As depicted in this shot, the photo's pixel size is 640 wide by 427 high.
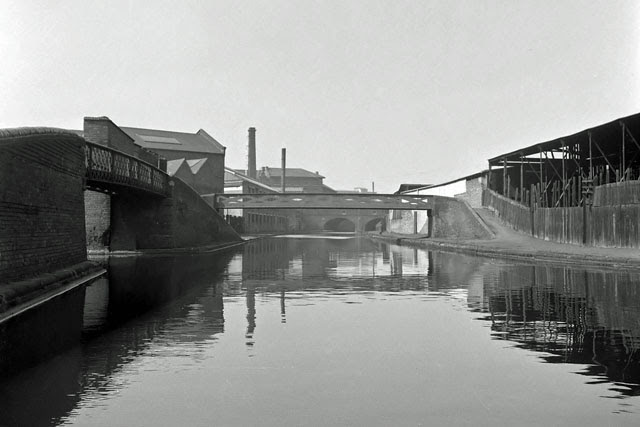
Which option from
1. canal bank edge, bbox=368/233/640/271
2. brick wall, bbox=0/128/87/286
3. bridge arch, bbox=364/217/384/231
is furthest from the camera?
bridge arch, bbox=364/217/384/231

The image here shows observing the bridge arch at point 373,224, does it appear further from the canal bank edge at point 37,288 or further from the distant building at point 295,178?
the canal bank edge at point 37,288

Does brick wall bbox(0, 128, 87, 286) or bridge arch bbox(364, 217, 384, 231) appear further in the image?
bridge arch bbox(364, 217, 384, 231)

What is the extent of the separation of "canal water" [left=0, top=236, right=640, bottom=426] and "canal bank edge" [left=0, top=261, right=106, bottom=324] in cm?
37

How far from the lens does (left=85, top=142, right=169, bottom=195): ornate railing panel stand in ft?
66.5

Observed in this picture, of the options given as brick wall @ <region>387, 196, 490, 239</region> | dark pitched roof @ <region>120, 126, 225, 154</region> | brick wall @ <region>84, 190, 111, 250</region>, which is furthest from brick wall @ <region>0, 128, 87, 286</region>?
dark pitched roof @ <region>120, 126, 225, 154</region>

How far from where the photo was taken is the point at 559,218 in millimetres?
29328

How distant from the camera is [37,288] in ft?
36.3

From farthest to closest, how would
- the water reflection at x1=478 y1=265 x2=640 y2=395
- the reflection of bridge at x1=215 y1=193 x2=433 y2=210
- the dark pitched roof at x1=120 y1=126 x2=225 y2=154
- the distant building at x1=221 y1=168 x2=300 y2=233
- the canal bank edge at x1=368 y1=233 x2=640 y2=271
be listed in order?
the dark pitched roof at x1=120 y1=126 x2=225 y2=154 → the distant building at x1=221 y1=168 x2=300 y2=233 → the reflection of bridge at x1=215 y1=193 x2=433 y2=210 → the canal bank edge at x1=368 y1=233 x2=640 y2=271 → the water reflection at x1=478 y1=265 x2=640 y2=395

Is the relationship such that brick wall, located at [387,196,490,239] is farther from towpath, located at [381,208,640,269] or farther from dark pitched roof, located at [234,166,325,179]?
dark pitched roof, located at [234,166,325,179]

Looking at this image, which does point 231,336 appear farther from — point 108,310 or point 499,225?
point 499,225

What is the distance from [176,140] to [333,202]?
34759mm

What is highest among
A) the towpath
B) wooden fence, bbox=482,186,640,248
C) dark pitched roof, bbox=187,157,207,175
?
dark pitched roof, bbox=187,157,207,175

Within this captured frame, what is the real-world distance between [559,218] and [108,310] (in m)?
25.2

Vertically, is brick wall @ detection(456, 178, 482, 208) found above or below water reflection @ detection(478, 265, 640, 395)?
above
